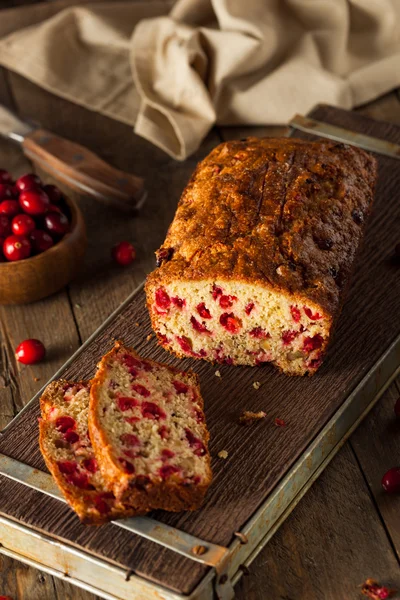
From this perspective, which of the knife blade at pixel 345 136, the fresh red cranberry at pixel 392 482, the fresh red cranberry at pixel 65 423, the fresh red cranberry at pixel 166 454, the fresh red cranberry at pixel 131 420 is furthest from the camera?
the knife blade at pixel 345 136

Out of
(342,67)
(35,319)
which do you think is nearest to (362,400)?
(35,319)

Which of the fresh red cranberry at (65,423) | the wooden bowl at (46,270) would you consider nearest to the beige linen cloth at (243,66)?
the wooden bowl at (46,270)

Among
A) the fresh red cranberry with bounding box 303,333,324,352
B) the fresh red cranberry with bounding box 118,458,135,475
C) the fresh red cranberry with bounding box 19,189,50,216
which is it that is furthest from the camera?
the fresh red cranberry with bounding box 19,189,50,216

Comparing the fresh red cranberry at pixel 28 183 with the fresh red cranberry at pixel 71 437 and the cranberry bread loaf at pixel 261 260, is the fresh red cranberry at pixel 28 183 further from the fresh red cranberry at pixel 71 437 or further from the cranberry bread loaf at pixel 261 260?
the fresh red cranberry at pixel 71 437

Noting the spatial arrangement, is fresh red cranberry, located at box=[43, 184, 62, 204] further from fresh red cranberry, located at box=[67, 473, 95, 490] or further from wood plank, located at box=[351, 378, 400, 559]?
wood plank, located at box=[351, 378, 400, 559]

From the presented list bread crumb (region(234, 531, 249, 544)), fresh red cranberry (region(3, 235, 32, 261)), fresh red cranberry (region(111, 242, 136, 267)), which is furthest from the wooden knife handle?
bread crumb (region(234, 531, 249, 544))

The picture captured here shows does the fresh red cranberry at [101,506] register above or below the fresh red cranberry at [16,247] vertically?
above

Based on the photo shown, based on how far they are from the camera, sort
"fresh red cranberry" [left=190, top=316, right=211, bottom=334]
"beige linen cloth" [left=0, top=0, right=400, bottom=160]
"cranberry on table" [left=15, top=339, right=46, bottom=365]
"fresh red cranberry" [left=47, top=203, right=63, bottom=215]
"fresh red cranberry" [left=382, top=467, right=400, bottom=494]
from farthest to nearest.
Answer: "beige linen cloth" [left=0, top=0, right=400, bottom=160] < "fresh red cranberry" [left=47, top=203, right=63, bottom=215] < "cranberry on table" [left=15, top=339, right=46, bottom=365] < "fresh red cranberry" [left=190, top=316, right=211, bottom=334] < "fresh red cranberry" [left=382, top=467, right=400, bottom=494]

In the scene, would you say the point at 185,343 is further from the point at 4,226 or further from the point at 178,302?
the point at 4,226
